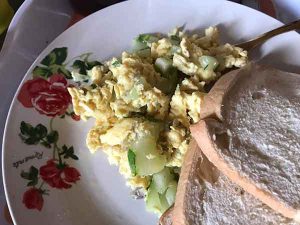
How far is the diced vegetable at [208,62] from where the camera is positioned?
134cm

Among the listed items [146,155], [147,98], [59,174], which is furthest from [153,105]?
[59,174]

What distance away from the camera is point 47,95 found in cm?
148

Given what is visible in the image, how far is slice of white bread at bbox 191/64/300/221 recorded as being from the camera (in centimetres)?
123

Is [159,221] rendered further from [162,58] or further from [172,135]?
[162,58]

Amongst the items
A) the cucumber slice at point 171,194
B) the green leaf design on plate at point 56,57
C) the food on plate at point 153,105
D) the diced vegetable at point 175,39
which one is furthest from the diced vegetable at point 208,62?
the green leaf design on plate at point 56,57

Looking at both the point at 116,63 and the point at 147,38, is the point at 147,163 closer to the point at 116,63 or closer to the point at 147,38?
the point at 116,63

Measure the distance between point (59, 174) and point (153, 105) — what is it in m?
0.34

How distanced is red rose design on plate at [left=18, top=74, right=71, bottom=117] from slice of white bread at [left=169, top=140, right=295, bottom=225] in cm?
43

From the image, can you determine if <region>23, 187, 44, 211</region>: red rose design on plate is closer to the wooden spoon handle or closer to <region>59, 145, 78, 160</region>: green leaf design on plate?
<region>59, 145, 78, 160</region>: green leaf design on plate

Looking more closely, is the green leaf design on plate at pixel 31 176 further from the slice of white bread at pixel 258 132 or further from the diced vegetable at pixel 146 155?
the slice of white bread at pixel 258 132

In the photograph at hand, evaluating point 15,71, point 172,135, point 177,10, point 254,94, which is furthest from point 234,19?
point 15,71

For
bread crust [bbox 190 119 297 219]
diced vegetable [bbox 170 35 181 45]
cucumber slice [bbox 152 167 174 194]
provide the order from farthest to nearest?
diced vegetable [bbox 170 35 181 45] < cucumber slice [bbox 152 167 174 194] < bread crust [bbox 190 119 297 219]

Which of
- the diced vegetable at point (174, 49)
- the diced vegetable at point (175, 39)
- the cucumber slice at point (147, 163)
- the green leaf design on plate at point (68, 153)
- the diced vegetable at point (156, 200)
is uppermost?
the diced vegetable at point (174, 49)

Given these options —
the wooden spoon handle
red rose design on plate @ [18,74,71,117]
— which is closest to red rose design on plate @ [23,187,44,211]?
red rose design on plate @ [18,74,71,117]
